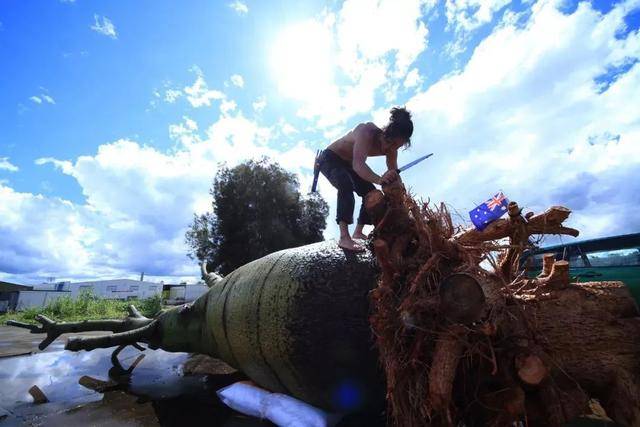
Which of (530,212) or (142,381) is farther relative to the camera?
(142,381)

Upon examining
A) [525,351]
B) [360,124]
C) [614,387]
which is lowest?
[614,387]

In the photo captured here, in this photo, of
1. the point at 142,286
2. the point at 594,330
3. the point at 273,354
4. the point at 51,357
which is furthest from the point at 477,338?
the point at 142,286

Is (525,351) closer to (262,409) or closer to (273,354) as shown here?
(273,354)

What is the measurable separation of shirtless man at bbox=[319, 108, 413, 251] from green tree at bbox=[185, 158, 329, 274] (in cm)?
1712

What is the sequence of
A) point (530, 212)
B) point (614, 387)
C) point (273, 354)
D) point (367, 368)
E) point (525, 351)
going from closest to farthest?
point (525, 351), point (614, 387), point (530, 212), point (367, 368), point (273, 354)

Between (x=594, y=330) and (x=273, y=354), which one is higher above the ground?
(x=594, y=330)

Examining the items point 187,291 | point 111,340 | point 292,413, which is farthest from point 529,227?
point 187,291

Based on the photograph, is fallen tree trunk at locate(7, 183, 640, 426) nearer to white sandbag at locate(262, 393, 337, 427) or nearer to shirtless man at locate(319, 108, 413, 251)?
white sandbag at locate(262, 393, 337, 427)

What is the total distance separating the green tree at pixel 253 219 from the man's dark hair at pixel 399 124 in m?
17.7

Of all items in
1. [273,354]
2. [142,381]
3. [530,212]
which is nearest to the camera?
[530,212]

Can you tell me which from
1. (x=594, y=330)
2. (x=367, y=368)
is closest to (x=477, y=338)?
(x=594, y=330)

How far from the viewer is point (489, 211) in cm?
222

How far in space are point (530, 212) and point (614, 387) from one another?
3.26ft

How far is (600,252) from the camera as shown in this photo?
19.4 ft
